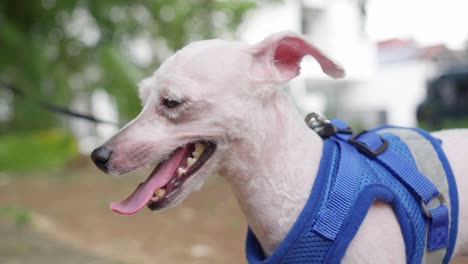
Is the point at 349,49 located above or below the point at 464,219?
below

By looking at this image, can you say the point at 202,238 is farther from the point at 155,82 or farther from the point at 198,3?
the point at 198,3

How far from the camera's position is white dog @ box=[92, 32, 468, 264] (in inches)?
71.0

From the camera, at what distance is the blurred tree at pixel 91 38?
935 centimetres

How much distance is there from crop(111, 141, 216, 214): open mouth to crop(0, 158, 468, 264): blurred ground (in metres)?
2.11

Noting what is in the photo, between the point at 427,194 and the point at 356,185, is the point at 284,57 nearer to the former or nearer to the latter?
the point at 356,185

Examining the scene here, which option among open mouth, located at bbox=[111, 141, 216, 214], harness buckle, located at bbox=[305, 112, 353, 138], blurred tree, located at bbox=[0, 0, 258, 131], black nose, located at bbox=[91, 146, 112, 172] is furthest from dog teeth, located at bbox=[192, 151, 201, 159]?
blurred tree, located at bbox=[0, 0, 258, 131]

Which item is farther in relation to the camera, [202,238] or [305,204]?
[202,238]

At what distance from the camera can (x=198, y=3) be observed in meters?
10.8

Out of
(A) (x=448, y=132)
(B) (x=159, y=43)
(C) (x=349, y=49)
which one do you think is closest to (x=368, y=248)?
(A) (x=448, y=132)

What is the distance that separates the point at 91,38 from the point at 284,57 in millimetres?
10696

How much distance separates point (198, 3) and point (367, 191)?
9.51m

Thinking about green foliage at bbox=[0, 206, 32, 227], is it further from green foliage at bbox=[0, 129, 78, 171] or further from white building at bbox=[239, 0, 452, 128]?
white building at bbox=[239, 0, 452, 128]

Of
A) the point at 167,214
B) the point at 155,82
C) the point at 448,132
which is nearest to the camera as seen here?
the point at 155,82


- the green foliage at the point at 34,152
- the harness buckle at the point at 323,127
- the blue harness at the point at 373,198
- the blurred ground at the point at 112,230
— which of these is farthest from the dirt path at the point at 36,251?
the green foliage at the point at 34,152
